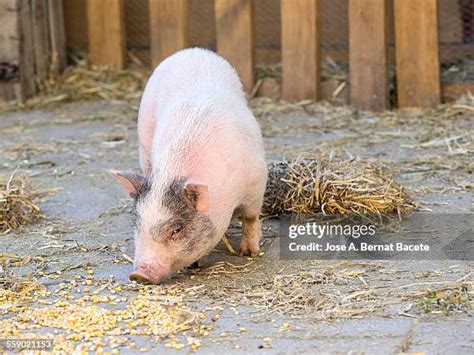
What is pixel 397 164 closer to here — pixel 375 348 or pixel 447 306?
pixel 447 306

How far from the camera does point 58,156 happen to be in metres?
6.73

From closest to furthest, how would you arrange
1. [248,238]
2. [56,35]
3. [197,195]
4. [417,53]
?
[197,195], [248,238], [417,53], [56,35]

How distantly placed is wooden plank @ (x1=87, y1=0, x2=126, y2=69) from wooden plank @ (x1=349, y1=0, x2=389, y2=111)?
1923 millimetres

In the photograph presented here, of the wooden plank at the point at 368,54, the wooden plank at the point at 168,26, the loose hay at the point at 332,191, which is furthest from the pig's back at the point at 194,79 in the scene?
the wooden plank at the point at 168,26

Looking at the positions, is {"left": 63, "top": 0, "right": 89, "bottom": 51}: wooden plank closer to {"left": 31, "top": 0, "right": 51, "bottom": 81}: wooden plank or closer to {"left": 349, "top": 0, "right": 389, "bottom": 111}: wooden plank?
{"left": 31, "top": 0, "right": 51, "bottom": 81}: wooden plank

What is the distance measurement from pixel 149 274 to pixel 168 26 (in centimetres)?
410

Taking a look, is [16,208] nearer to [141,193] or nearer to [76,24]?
[141,193]

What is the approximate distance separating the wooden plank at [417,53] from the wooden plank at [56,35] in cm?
276

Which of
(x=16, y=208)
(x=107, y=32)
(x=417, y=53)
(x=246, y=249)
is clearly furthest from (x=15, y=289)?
(x=107, y=32)

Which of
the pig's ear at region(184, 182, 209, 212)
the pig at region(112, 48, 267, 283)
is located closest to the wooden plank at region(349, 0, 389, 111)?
the pig at region(112, 48, 267, 283)

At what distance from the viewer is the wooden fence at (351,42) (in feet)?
23.8

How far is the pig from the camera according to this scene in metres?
4.06

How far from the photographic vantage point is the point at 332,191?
5.03 m

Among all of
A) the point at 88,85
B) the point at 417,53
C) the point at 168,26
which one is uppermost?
the point at 168,26
